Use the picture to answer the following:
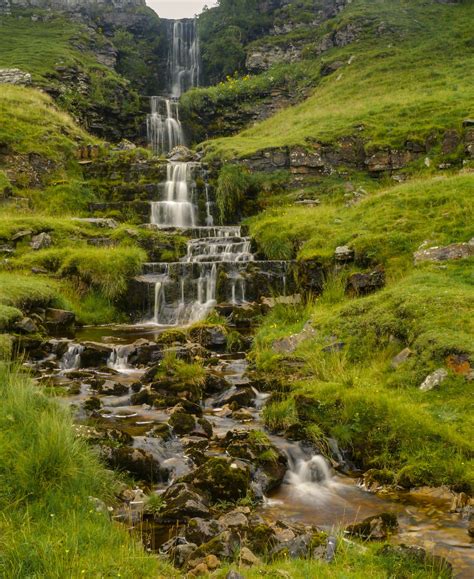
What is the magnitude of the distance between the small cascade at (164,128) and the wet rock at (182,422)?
30012mm

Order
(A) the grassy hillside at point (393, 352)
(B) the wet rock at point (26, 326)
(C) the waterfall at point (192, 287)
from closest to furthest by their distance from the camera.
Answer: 1. (A) the grassy hillside at point (393, 352)
2. (B) the wet rock at point (26, 326)
3. (C) the waterfall at point (192, 287)

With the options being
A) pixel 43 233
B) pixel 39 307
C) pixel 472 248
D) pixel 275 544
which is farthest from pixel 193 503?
pixel 43 233

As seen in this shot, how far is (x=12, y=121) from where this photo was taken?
1096 inches

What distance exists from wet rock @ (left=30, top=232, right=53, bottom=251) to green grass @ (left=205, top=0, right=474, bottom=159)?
435 inches

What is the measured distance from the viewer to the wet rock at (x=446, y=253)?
11875 millimetres

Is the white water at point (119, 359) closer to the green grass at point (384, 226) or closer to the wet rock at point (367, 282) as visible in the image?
the wet rock at point (367, 282)

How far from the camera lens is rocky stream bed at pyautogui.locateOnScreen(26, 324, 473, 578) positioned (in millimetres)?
4984

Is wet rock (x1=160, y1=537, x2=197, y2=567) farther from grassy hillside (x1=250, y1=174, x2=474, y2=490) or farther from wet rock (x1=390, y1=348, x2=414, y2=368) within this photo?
wet rock (x1=390, y1=348, x2=414, y2=368)

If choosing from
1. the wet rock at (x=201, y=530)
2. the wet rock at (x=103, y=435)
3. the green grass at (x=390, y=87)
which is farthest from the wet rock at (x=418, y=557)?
the green grass at (x=390, y=87)

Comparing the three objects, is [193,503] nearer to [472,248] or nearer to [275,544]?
[275,544]

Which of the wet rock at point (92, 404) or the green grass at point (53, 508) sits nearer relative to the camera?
the green grass at point (53, 508)

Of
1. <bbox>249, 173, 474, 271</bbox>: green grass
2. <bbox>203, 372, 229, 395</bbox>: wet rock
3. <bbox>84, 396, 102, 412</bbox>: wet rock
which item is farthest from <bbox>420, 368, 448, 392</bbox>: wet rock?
<bbox>249, 173, 474, 271</bbox>: green grass

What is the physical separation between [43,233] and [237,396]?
12.8 m

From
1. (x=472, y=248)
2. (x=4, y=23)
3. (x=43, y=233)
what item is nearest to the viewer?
(x=472, y=248)
